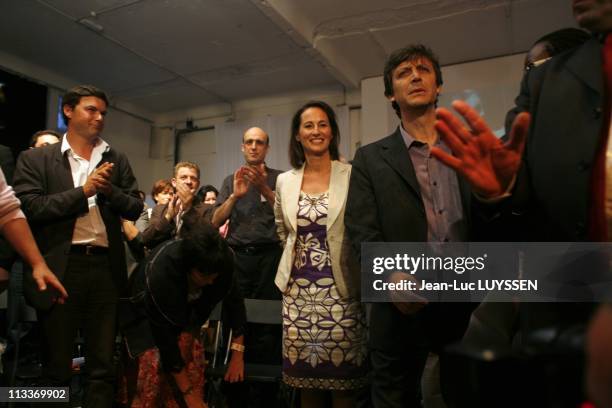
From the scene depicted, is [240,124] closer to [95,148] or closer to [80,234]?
[95,148]

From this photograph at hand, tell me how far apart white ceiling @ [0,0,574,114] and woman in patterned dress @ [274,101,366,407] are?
2893 millimetres

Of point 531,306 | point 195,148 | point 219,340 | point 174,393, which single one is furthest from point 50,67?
point 531,306

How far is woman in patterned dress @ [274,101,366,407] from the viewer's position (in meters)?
1.83

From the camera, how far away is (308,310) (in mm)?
1881

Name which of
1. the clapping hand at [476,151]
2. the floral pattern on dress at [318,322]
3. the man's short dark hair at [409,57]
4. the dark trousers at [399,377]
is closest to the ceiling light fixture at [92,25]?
the floral pattern on dress at [318,322]

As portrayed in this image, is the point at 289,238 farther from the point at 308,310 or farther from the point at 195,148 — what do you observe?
the point at 195,148

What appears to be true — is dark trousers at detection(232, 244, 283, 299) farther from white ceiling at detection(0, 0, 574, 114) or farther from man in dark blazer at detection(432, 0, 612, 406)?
white ceiling at detection(0, 0, 574, 114)

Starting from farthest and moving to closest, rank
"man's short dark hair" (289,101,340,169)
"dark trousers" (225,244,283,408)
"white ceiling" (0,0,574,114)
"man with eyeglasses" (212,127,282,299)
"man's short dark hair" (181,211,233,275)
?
"white ceiling" (0,0,574,114), "man with eyeglasses" (212,127,282,299), "dark trousers" (225,244,283,408), "man's short dark hair" (289,101,340,169), "man's short dark hair" (181,211,233,275)

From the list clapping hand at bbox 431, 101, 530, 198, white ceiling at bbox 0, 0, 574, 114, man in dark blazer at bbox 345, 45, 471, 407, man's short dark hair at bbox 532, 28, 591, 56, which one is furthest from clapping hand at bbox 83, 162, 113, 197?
white ceiling at bbox 0, 0, 574, 114

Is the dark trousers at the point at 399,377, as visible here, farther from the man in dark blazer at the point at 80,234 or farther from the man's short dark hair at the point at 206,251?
the man in dark blazer at the point at 80,234

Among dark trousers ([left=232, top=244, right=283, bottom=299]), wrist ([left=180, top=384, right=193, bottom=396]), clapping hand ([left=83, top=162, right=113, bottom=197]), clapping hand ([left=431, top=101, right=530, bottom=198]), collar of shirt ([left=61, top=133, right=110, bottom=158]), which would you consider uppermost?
collar of shirt ([left=61, top=133, right=110, bottom=158])

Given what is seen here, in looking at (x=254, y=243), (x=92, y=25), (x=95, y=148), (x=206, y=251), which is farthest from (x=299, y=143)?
(x=92, y=25)

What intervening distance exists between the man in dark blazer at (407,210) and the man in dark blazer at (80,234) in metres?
1.24

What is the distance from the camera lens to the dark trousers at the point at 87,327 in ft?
6.51
